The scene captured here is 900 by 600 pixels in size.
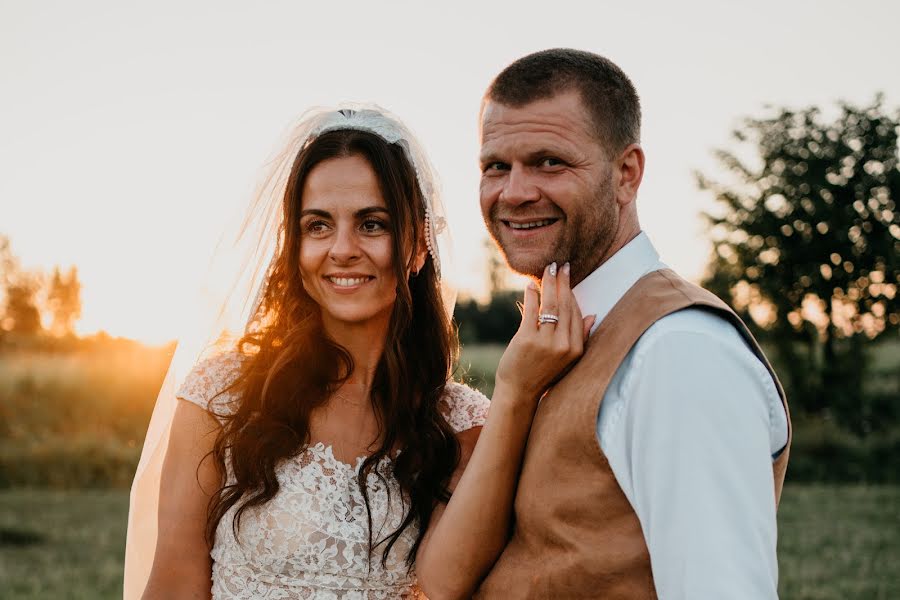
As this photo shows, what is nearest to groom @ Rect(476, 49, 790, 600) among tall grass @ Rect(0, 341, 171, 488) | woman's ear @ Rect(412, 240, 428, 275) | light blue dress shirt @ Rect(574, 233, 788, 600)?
light blue dress shirt @ Rect(574, 233, 788, 600)

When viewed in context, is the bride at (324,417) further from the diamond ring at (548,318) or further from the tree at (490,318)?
the tree at (490,318)

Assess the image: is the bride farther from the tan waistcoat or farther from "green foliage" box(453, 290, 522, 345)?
"green foliage" box(453, 290, 522, 345)

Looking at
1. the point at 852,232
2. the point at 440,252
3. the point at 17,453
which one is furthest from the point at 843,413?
the point at 440,252

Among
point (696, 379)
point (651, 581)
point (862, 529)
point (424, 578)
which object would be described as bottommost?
point (862, 529)

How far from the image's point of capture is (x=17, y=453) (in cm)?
1306

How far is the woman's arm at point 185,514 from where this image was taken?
309 cm

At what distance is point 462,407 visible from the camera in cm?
360

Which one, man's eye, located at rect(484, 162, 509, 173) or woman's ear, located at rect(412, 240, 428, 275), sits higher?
man's eye, located at rect(484, 162, 509, 173)

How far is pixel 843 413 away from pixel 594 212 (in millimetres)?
15432

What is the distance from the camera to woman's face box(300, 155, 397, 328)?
3.25 metres

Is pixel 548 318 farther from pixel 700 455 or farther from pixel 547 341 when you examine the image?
pixel 700 455

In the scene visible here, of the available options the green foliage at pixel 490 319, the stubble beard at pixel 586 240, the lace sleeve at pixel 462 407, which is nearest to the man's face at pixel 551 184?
the stubble beard at pixel 586 240

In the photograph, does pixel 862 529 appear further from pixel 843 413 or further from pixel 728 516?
pixel 728 516

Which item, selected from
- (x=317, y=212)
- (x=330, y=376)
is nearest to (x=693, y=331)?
(x=317, y=212)
